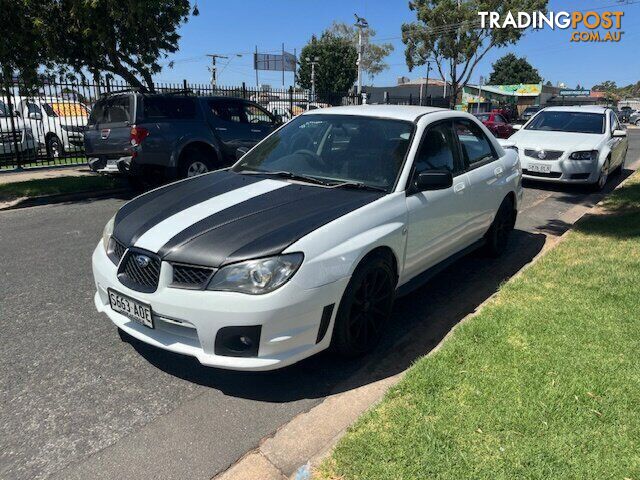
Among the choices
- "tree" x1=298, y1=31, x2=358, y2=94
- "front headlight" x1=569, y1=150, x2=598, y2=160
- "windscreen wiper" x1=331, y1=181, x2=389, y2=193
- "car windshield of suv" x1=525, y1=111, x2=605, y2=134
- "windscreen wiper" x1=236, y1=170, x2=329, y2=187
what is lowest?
"front headlight" x1=569, y1=150, x2=598, y2=160

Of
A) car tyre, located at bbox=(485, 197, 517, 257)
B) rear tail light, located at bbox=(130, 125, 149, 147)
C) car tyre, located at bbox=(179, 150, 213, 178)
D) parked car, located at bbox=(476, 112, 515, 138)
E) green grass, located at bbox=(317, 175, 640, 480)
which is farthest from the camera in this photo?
parked car, located at bbox=(476, 112, 515, 138)


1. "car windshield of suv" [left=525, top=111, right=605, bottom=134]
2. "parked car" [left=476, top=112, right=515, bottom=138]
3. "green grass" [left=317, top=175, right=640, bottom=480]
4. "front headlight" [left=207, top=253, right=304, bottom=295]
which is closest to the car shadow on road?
"green grass" [left=317, top=175, right=640, bottom=480]

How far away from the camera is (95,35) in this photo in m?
10.6

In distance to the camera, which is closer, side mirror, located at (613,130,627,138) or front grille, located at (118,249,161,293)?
front grille, located at (118,249,161,293)

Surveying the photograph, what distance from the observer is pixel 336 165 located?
4.07 meters

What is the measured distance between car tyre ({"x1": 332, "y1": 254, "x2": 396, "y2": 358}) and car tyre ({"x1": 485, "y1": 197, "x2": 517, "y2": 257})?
7.65 feet

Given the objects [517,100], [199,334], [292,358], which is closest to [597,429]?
[292,358]

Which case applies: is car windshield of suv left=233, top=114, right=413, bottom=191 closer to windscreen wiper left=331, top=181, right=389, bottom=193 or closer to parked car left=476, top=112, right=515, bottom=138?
windscreen wiper left=331, top=181, right=389, bottom=193

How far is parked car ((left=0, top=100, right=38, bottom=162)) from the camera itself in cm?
1323

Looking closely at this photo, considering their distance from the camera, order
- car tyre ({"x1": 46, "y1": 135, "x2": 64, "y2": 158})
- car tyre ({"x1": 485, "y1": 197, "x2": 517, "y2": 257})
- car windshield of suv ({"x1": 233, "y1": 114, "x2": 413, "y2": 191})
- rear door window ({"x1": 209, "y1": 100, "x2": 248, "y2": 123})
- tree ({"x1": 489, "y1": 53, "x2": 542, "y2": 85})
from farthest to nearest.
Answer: tree ({"x1": 489, "y1": 53, "x2": 542, "y2": 85}), car tyre ({"x1": 46, "y1": 135, "x2": 64, "y2": 158}), rear door window ({"x1": 209, "y1": 100, "x2": 248, "y2": 123}), car tyre ({"x1": 485, "y1": 197, "x2": 517, "y2": 257}), car windshield of suv ({"x1": 233, "y1": 114, "x2": 413, "y2": 191})

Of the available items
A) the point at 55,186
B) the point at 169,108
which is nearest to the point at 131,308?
the point at 169,108

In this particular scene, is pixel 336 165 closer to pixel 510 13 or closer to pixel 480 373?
pixel 480 373

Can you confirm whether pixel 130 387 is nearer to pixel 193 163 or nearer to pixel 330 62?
pixel 193 163

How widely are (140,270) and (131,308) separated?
0.81 feet
